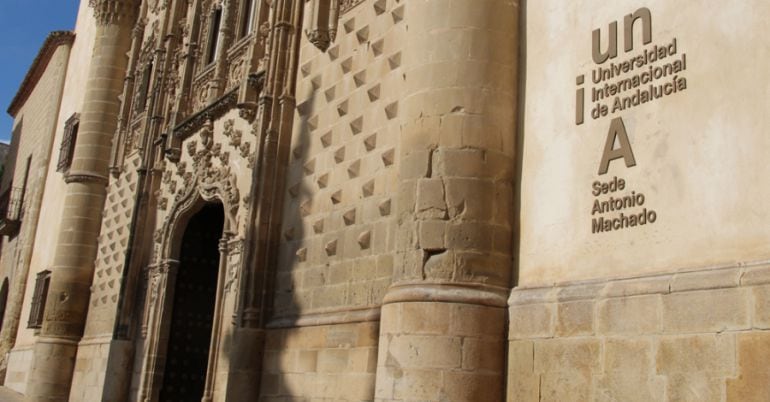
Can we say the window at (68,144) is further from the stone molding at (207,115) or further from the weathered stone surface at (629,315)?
the weathered stone surface at (629,315)

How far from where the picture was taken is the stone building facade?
500 cm

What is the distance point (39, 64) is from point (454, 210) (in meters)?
22.1

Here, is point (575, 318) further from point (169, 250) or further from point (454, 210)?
point (169, 250)

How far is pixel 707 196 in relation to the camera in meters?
5.07

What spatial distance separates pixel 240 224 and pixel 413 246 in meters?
4.33

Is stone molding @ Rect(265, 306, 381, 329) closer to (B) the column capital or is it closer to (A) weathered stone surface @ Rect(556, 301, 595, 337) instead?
(A) weathered stone surface @ Rect(556, 301, 595, 337)

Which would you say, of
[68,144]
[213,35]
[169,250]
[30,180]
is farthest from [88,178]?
[30,180]

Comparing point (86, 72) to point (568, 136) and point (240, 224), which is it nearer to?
point (240, 224)

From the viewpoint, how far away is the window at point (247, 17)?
1242 centimetres

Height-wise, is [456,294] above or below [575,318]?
above

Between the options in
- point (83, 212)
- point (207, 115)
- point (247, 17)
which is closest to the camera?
point (207, 115)

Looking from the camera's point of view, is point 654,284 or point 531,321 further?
point 531,321

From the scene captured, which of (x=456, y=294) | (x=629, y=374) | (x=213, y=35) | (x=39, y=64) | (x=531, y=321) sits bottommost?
(x=629, y=374)

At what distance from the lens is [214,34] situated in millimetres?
13688
